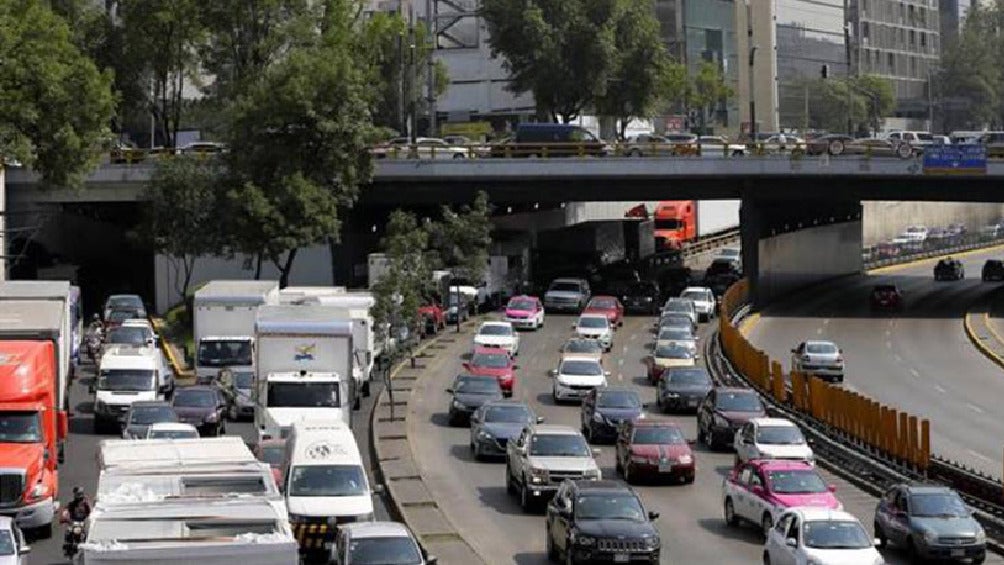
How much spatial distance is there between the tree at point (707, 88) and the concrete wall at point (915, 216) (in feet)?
53.6

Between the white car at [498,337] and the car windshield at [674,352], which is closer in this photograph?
the car windshield at [674,352]

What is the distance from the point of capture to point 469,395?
2034 inches

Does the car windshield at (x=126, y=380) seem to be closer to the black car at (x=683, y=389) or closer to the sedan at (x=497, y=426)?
the sedan at (x=497, y=426)

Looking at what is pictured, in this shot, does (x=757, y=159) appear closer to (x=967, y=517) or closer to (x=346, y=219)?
(x=346, y=219)

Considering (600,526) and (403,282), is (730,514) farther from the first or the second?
(403,282)

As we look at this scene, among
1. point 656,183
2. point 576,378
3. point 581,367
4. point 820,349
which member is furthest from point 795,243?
point 576,378

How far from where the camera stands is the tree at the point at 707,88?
503 feet

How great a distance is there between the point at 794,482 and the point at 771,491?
57cm

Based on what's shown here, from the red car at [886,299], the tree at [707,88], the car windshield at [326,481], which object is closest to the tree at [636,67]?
the tree at [707,88]

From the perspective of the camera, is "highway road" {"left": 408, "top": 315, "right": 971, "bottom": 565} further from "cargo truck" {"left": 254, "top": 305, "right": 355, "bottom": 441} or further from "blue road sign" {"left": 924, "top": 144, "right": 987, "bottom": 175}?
"blue road sign" {"left": 924, "top": 144, "right": 987, "bottom": 175}

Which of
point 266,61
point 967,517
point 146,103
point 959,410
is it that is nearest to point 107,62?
point 146,103

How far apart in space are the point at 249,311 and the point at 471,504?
19227 millimetres

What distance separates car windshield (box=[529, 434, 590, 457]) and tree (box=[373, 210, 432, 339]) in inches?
782

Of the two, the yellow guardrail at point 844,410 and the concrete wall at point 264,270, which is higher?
the concrete wall at point 264,270
